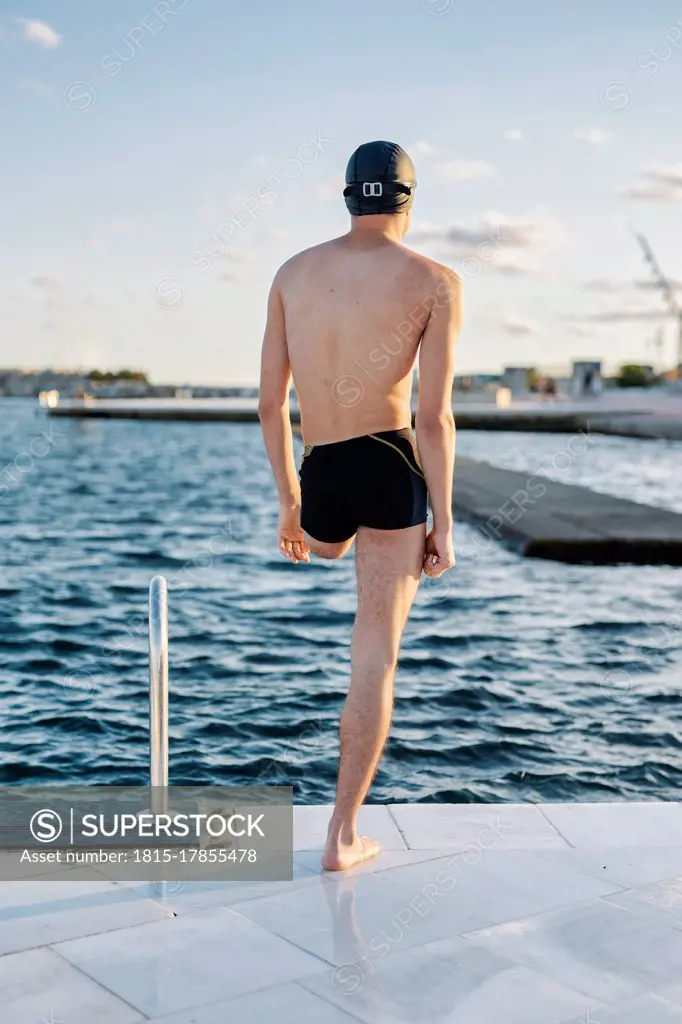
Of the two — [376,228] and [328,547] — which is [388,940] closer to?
[328,547]

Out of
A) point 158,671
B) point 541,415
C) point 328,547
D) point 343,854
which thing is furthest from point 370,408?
point 541,415

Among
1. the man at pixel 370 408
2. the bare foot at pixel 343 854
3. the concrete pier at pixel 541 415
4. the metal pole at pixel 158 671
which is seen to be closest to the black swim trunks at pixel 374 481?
the man at pixel 370 408

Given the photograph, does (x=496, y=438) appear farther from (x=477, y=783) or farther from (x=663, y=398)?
(x=477, y=783)

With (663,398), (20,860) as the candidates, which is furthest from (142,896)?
(663,398)

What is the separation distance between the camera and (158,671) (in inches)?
152

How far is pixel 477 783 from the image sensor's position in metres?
6.36

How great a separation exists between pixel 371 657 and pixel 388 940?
0.87 metres

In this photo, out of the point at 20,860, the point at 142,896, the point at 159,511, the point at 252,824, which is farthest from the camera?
the point at 159,511

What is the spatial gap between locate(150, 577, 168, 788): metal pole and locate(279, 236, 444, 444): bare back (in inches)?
28.2

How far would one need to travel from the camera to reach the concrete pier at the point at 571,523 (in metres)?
13.9

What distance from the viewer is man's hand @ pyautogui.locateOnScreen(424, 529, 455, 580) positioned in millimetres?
3801

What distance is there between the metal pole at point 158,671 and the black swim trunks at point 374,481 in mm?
612

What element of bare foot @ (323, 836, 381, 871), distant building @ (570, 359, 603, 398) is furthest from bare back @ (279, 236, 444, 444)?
distant building @ (570, 359, 603, 398)

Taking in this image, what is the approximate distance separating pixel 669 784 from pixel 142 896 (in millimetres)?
3613
